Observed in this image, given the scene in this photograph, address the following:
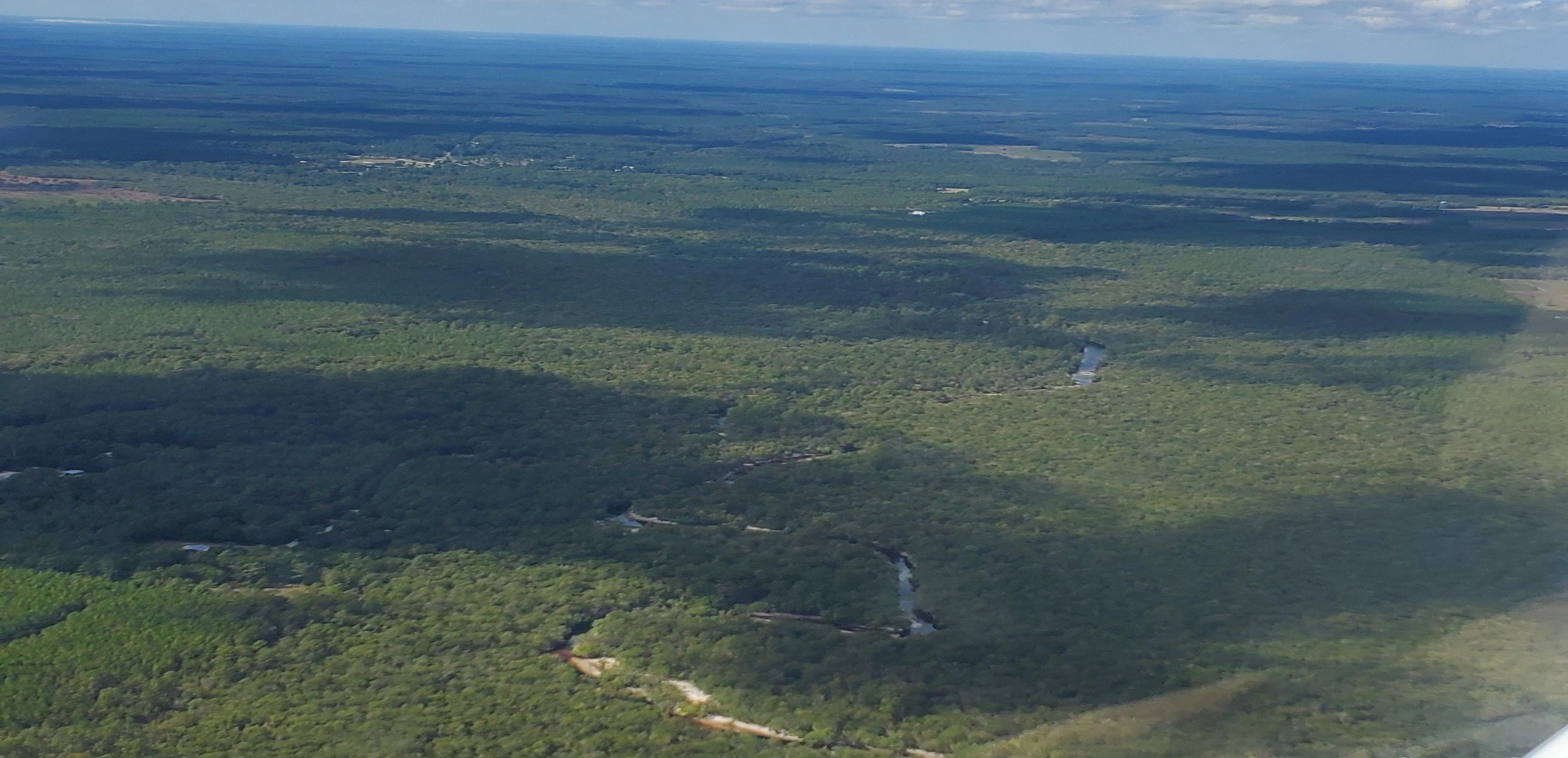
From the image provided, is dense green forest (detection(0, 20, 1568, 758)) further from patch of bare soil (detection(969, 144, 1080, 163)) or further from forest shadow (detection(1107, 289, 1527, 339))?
patch of bare soil (detection(969, 144, 1080, 163))

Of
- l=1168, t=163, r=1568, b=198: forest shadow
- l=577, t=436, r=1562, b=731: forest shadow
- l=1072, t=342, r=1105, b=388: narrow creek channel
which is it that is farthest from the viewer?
l=1168, t=163, r=1568, b=198: forest shadow

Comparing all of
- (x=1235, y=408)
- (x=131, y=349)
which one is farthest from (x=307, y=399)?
(x=1235, y=408)

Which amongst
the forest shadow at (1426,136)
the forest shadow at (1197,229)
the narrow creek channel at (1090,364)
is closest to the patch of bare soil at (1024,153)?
the forest shadow at (1426,136)

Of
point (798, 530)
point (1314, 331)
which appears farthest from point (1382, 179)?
point (798, 530)

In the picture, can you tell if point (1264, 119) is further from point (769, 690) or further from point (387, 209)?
point (769, 690)

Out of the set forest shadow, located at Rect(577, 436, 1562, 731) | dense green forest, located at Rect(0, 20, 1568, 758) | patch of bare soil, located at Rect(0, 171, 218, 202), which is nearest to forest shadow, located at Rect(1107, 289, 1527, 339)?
dense green forest, located at Rect(0, 20, 1568, 758)

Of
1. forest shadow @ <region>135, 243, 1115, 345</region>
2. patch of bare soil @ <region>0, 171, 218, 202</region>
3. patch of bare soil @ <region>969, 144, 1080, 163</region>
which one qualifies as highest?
patch of bare soil @ <region>969, 144, 1080, 163</region>

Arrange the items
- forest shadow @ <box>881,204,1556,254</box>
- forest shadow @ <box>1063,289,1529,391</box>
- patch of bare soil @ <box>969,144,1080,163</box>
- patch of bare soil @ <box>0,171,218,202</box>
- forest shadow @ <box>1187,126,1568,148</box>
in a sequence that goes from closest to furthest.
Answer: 1. forest shadow @ <box>1063,289,1529,391</box>
2. forest shadow @ <box>881,204,1556,254</box>
3. patch of bare soil @ <box>0,171,218,202</box>
4. patch of bare soil @ <box>969,144,1080,163</box>
5. forest shadow @ <box>1187,126,1568,148</box>
